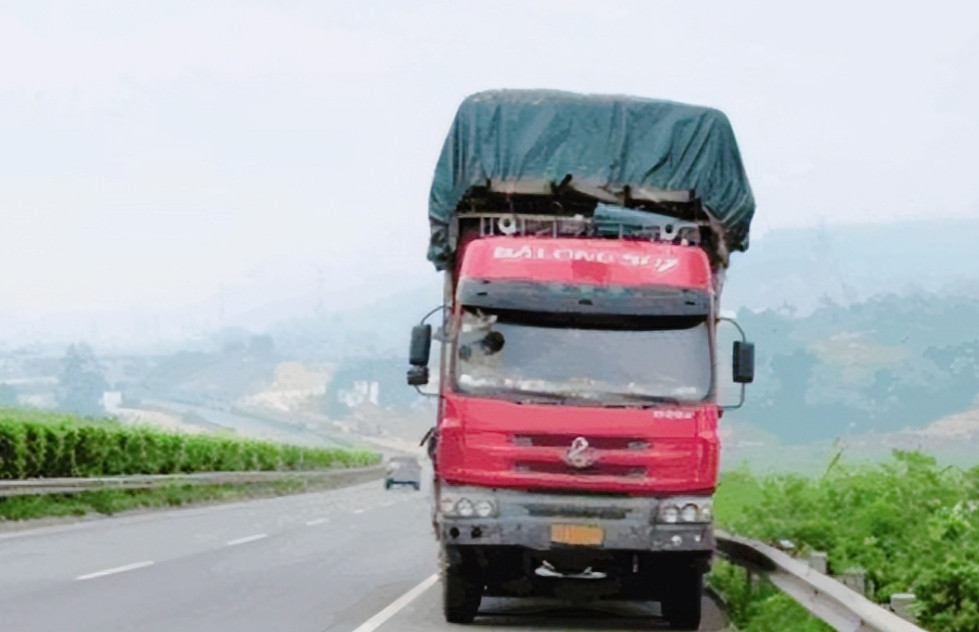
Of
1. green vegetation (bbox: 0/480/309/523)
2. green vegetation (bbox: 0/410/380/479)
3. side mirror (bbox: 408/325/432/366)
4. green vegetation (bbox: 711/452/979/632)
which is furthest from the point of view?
green vegetation (bbox: 0/410/380/479)

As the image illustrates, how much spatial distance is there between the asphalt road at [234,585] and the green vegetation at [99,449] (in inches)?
109

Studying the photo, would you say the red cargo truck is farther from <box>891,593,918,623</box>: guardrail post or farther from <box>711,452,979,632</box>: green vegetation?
<box>891,593,918,623</box>: guardrail post

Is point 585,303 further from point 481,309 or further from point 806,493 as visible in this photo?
point 806,493

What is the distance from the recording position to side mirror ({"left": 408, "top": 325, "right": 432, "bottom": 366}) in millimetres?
14734

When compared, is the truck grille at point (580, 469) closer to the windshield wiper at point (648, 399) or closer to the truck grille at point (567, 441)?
the truck grille at point (567, 441)

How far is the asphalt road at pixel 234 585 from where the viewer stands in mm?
13680

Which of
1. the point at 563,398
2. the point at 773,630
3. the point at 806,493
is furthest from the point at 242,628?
the point at 806,493

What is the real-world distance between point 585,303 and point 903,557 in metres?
3.41

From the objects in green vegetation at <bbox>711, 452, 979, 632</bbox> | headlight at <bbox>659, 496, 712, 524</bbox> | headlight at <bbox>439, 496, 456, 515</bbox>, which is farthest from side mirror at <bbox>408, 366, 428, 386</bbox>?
green vegetation at <bbox>711, 452, 979, 632</bbox>

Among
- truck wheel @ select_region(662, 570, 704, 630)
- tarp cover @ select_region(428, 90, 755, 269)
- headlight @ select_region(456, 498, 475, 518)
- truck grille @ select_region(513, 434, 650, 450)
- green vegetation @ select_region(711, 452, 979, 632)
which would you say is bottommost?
truck wheel @ select_region(662, 570, 704, 630)

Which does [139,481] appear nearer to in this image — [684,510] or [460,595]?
[460,595]

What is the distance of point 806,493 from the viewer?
21.0 m

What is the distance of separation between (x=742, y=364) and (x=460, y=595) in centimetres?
320

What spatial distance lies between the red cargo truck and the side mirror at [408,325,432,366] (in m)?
0.01
